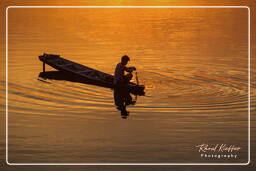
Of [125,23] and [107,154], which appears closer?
[107,154]

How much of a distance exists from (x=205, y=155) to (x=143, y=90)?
482 centimetres

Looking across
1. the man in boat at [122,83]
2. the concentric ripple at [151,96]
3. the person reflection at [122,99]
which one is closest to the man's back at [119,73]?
the man in boat at [122,83]

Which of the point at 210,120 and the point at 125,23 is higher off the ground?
the point at 125,23

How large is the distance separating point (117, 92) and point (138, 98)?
0.80m

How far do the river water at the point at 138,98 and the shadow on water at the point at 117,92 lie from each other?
16 centimetres

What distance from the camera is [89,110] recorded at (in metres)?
15.1

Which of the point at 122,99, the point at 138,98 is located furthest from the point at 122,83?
the point at 138,98

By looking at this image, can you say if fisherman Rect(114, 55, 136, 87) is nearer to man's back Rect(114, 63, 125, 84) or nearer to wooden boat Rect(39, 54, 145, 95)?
man's back Rect(114, 63, 125, 84)

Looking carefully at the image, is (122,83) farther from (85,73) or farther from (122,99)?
(85,73)

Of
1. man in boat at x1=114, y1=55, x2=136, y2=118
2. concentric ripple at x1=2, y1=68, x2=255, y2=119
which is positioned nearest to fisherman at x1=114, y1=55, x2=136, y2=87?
man in boat at x1=114, y1=55, x2=136, y2=118
